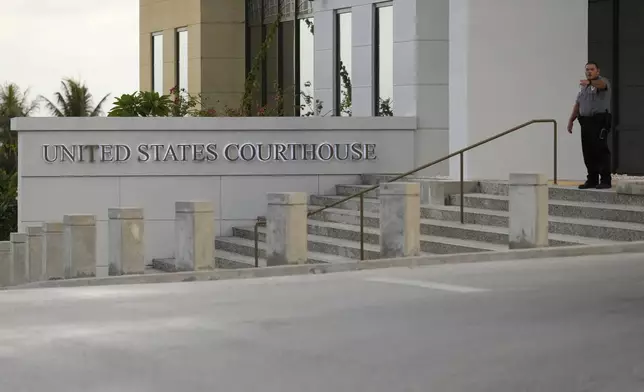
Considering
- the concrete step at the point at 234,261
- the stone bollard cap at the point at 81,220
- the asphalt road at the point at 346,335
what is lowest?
the concrete step at the point at 234,261

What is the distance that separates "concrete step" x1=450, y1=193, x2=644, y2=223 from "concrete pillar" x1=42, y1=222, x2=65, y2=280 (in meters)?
6.90

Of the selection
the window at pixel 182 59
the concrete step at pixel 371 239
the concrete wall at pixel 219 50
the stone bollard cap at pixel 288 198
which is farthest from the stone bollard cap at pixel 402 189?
the window at pixel 182 59

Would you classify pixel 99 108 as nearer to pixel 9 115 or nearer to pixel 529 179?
pixel 9 115

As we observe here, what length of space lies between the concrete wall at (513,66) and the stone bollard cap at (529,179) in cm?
717

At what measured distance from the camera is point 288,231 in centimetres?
1906

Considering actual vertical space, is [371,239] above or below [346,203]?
below

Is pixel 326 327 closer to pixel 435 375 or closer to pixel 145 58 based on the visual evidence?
pixel 435 375

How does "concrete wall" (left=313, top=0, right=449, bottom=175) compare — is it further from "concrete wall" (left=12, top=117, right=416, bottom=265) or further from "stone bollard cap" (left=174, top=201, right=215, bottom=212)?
"stone bollard cap" (left=174, top=201, right=215, bottom=212)

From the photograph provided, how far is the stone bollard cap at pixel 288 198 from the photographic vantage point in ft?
62.8

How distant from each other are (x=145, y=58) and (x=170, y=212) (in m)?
16.8

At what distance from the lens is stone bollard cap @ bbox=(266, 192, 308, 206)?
19156 millimetres

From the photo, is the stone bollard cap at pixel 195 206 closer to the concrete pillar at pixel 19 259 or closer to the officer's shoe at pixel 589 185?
the officer's shoe at pixel 589 185

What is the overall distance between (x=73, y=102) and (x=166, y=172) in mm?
39780

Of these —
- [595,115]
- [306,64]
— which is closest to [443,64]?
[306,64]
